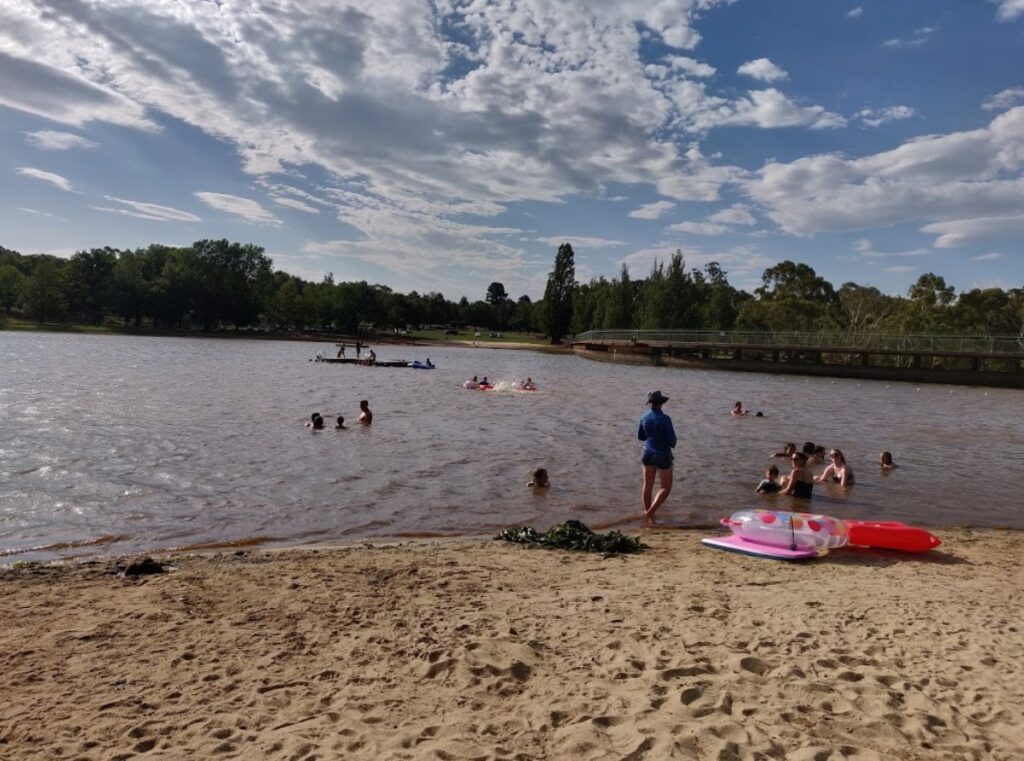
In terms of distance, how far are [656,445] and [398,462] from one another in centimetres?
698

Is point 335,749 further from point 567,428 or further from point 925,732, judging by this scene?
point 567,428

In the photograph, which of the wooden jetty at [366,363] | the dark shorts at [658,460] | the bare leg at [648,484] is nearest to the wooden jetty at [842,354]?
the wooden jetty at [366,363]

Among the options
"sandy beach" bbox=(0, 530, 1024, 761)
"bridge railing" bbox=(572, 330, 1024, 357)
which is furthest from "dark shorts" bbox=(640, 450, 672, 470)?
"bridge railing" bbox=(572, 330, 1024, 357)

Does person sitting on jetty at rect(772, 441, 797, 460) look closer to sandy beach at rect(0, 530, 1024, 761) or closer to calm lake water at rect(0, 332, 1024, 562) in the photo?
calm lake water at rect(0, 332, 1024, 562)

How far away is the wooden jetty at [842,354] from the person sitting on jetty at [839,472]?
49.5 m

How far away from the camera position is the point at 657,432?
36.3 ft

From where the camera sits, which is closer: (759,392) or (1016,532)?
(1016,532)

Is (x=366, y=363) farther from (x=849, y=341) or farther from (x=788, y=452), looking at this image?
(x=849, y=341)

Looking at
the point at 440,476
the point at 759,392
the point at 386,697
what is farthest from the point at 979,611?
the point at 759,392

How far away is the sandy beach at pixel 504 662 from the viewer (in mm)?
4273

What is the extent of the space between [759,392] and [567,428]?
79.9ft

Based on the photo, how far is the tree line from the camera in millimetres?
78750

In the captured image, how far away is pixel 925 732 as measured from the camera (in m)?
4.38

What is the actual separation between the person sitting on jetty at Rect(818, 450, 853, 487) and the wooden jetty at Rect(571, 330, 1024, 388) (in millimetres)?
49535
